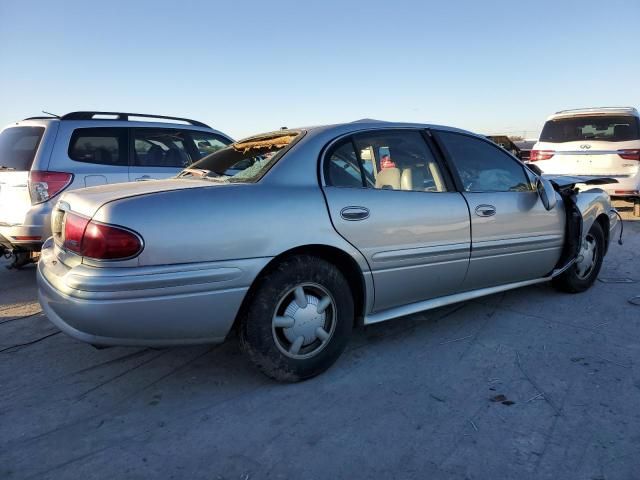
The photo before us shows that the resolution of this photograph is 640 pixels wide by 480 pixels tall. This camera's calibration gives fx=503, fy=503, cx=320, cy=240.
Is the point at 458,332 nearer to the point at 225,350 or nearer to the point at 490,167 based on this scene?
the point at 490,167

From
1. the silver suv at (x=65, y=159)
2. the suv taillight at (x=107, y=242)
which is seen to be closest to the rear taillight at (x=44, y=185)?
the silver suv at (x=65, y=159)

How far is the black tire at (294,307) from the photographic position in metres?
2.70

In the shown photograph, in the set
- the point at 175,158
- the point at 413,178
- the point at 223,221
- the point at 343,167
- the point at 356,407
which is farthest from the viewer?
the point at 175,158

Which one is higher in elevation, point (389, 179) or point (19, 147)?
point (19, 147)

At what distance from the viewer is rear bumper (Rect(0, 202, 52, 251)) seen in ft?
14.9

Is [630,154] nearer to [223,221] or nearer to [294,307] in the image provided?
[294,307]

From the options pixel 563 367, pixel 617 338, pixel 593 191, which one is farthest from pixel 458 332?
pixel 593 191

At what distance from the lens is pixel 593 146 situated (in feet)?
27.7

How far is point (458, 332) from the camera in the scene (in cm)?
367

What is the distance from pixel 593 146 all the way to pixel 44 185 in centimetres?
Answer: 816

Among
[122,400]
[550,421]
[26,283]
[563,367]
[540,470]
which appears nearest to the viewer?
[540,470]

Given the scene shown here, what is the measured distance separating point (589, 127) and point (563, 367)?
22.8 ft

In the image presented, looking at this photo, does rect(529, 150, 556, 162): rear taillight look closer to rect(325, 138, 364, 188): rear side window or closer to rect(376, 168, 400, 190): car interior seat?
rect(376, 168, 400, 190): car interior seat

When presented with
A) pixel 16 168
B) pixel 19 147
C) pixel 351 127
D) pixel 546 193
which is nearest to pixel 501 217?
pixel 546 193
